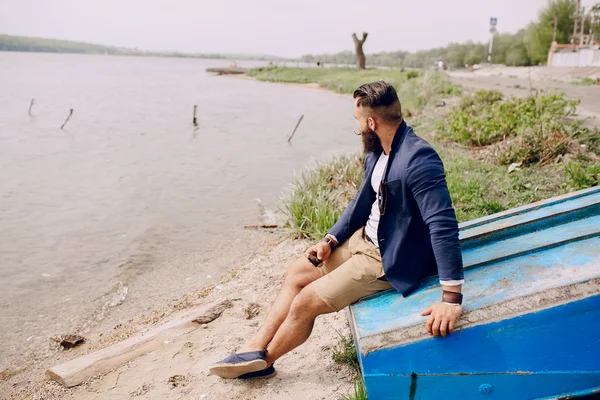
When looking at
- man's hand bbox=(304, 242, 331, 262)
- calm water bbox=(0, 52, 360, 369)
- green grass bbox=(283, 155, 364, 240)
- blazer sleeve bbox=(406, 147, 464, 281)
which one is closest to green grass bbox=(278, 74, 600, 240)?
green grass bbox=(283, 155, 364, 240)

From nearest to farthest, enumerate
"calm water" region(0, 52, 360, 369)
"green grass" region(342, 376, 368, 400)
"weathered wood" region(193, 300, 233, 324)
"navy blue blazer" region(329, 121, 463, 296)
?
"navy blue blazer" region(329, 121, 463, 296), "green grass" region(342, 376, 368, 400), "weathered wood" region(193, 300, 233, 324), "calm water" region(0, 52, 360, 369)

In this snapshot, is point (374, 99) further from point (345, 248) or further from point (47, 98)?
point (47, 98)

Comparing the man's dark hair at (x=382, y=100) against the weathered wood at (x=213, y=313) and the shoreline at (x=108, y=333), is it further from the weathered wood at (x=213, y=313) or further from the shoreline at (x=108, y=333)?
the weathered wood at (x=213, y=313)

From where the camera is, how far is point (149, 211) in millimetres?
9445

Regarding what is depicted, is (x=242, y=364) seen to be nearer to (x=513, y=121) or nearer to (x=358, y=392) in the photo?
(x=358, y=392)

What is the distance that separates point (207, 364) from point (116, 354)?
0.83 metres

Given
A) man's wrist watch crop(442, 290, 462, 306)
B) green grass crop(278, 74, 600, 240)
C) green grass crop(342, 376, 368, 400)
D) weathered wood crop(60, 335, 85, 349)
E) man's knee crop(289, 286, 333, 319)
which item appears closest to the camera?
man's wrist watch crop(442, 290, 462, 306)

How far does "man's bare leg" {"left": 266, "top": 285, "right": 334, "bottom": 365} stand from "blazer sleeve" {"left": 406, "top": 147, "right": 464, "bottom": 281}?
2.47ft

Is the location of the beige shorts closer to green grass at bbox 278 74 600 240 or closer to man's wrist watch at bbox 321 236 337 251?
man's wrist watch at bbox 321 236 337 251

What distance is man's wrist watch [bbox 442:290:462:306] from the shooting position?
2244 mm

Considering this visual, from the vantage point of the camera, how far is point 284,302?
9.87 feet

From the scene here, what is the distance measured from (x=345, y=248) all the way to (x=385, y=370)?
101 cm

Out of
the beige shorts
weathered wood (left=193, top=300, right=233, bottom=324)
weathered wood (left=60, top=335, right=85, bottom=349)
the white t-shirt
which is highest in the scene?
the white t-shirt

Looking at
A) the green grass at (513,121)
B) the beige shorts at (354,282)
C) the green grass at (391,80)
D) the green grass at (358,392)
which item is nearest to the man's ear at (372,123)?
the beige shorts at (354,282)
